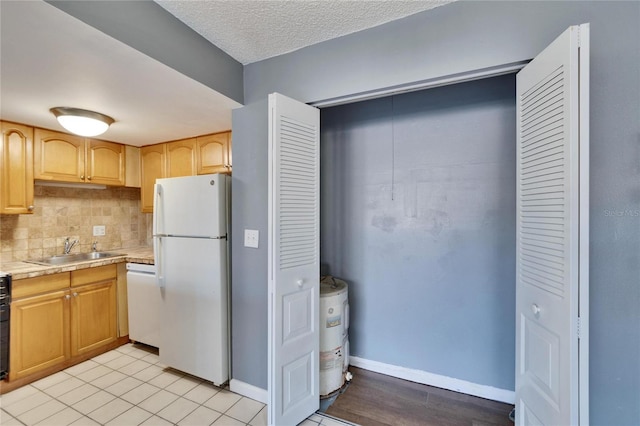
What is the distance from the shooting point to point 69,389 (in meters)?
2.15

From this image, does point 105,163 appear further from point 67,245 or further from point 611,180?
point 611,180

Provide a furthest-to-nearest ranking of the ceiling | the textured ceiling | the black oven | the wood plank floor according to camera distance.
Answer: the black oven → the wood plank floor → the textured ceiling → the ceiling

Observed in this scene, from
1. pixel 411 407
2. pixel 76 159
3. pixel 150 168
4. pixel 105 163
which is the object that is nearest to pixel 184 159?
pixel 150 168

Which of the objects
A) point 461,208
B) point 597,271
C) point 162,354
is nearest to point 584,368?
point 597,271

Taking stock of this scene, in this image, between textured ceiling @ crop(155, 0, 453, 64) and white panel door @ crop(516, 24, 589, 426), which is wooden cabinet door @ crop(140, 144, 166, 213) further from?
white panel door @ crop(516, 24, 589, 426)

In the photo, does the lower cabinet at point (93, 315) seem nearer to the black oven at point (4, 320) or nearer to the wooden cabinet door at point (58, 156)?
the black oven at point (4, 320)

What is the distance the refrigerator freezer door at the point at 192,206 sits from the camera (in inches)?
83.0

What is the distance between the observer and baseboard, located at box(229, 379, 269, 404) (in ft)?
6.56

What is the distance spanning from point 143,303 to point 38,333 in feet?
2.37

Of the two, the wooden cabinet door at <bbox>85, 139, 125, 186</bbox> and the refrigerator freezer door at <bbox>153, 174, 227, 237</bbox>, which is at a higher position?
the wooden cabinet door at <bbox>85, 139, 125, 186</bbox>

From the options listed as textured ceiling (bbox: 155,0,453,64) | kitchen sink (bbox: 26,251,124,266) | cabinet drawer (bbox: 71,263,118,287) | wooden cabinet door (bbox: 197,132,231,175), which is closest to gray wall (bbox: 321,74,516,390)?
textured ceiling (bbox: 155,0,453,64)

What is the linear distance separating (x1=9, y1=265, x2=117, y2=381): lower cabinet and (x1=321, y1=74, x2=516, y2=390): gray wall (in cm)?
215

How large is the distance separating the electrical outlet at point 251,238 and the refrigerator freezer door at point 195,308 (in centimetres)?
23

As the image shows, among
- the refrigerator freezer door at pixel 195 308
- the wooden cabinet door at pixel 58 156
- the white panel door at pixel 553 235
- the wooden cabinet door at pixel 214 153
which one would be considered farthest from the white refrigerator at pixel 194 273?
the white panel door at pixel 553 235
